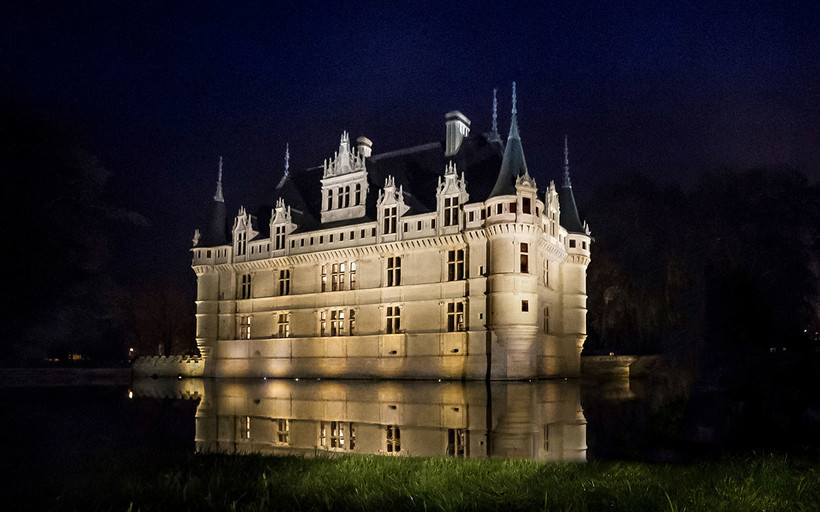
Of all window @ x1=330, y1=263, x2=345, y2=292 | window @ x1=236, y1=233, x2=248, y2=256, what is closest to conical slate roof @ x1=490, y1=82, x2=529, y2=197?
window @ x1=330, y1=263, x2=345, y2=292

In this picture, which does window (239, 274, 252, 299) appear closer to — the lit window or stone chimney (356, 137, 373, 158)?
stone chimney (356, 137, 373, 158)

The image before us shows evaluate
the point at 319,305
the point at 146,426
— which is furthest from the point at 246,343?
the point at 146,426

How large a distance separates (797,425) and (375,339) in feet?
73.3

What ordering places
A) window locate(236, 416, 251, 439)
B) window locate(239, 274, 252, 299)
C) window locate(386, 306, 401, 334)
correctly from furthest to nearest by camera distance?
1. window locate(239, 274, 252, 299)
2. window locate(386, 306, 401, 334)
3. window locate(236, 416, 251, 439)

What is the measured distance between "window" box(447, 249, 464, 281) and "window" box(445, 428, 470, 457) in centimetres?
1920

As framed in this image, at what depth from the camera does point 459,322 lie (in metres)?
30.6

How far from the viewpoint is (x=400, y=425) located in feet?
40.5

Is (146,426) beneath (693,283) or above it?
beneath

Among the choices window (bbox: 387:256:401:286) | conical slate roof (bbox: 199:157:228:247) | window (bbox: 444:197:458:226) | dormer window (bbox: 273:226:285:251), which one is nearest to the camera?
window (bbox: 444:197:458:226)

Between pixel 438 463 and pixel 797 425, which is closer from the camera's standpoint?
pixel 438 463

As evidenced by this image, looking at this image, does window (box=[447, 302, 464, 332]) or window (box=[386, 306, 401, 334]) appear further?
window (box=[386, 306, 401, 334])

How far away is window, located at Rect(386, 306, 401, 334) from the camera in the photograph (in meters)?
32.1

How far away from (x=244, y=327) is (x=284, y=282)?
3.91 metres

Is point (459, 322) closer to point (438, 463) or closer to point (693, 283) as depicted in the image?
point (693, 283)
